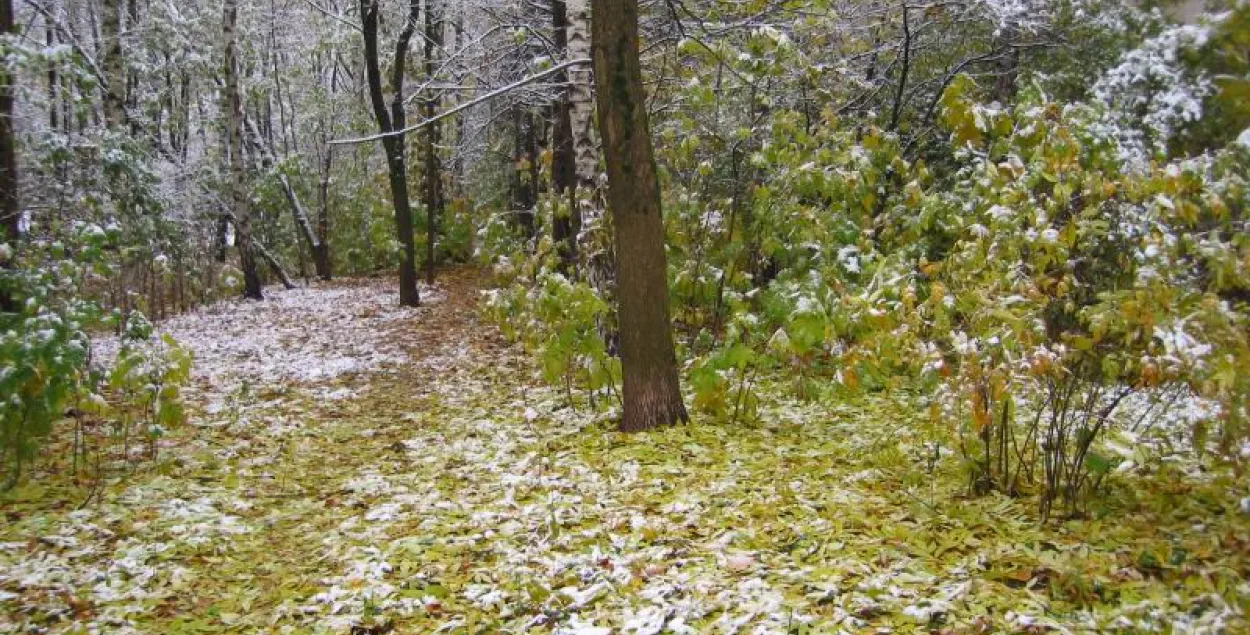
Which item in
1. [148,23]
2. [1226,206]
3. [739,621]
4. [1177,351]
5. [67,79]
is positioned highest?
[148,23]

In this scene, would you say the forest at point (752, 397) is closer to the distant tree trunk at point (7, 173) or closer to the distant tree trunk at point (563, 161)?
the distant tree trunk at point (7, 173)

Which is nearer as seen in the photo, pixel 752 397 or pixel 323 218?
pixel 752 397

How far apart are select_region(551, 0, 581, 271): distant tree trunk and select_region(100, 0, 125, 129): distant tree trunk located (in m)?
6.90

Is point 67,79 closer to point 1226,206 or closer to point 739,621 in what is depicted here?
point 739,621

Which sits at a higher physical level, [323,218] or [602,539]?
[323,218]

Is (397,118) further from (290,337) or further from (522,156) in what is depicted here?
(290,337)

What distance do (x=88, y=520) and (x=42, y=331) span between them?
1.24 meters

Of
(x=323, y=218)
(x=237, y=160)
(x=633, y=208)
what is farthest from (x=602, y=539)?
(x=323, y=218)

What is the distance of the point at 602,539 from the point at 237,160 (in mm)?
13636

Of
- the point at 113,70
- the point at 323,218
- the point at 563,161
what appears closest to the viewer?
the point at 113,70

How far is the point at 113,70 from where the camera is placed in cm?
1257

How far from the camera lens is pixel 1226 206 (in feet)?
10.6

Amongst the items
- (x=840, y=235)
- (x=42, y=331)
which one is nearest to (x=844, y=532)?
(x=840, y=235)

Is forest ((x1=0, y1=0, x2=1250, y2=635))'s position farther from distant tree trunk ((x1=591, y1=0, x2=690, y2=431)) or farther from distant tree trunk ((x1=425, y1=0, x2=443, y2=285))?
distant tree trunk ((x1=425, y1=0, x2=443, y2=285))
